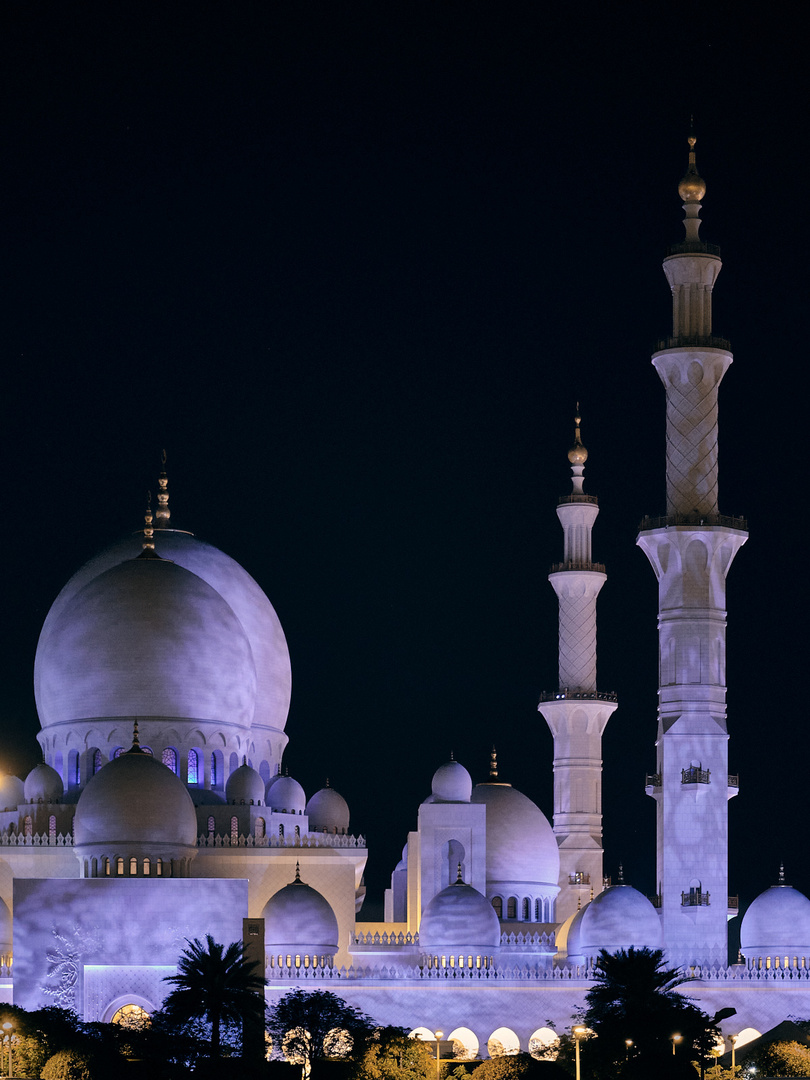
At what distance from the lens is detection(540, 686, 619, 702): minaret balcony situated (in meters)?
63.2

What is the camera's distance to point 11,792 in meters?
60.1

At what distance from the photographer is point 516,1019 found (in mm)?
54844

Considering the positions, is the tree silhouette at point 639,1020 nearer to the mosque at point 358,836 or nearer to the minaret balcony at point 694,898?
the minaret balcony at point 694,898

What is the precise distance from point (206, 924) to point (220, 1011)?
6273mm

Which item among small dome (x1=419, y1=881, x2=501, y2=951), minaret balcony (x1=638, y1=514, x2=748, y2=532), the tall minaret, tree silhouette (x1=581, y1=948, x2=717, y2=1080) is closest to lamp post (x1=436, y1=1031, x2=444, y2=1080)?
tree silhouette (x1=581, y1=948, x2=717, y2=1080)

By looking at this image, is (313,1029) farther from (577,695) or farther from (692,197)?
(692,197)

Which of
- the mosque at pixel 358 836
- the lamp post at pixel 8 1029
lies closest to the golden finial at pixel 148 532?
the mosque at pixel 358 836

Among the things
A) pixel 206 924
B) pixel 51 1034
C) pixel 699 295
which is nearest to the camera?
pixel 51 1034

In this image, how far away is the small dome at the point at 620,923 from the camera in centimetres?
5484

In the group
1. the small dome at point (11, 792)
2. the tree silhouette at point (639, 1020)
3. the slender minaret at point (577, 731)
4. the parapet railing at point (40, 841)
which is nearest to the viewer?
the tree silhouette at point (639, 1020)

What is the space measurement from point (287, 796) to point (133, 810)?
685 cm

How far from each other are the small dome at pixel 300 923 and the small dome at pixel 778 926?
9618mm

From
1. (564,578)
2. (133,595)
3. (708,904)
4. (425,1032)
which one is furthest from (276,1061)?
(564,578)

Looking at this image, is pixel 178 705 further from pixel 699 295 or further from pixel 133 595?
pixel 699 295
